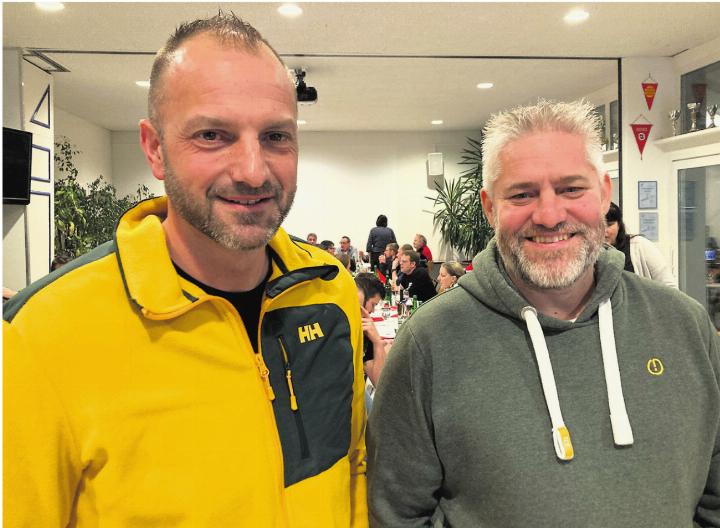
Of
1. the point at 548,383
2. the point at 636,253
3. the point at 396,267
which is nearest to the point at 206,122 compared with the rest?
the point at 548,383

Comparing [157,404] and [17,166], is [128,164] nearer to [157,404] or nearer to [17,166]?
[17,166]

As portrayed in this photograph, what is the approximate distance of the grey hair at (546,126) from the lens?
1259mm

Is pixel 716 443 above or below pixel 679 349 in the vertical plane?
below

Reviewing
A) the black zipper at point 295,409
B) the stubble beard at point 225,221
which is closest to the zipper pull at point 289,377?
the black zipper at point 295,409

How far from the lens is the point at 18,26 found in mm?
5242

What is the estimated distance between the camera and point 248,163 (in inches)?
39.0

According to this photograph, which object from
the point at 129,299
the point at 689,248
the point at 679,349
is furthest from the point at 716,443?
the point at 689,248

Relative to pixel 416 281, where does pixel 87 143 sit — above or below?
above

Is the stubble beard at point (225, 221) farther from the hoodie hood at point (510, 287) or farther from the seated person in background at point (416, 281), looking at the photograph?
the seated person in background at point (416, 281)

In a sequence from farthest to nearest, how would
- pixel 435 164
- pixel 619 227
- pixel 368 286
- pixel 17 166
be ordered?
pixel 435 164 → pixel 17 166 → pixel 368 286 → pixel 619 227

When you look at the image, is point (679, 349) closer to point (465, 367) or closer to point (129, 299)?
point (465, 367)

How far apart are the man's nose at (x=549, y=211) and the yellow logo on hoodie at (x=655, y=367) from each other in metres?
0.36

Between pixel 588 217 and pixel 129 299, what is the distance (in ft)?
3.13

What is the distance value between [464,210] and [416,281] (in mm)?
5183
